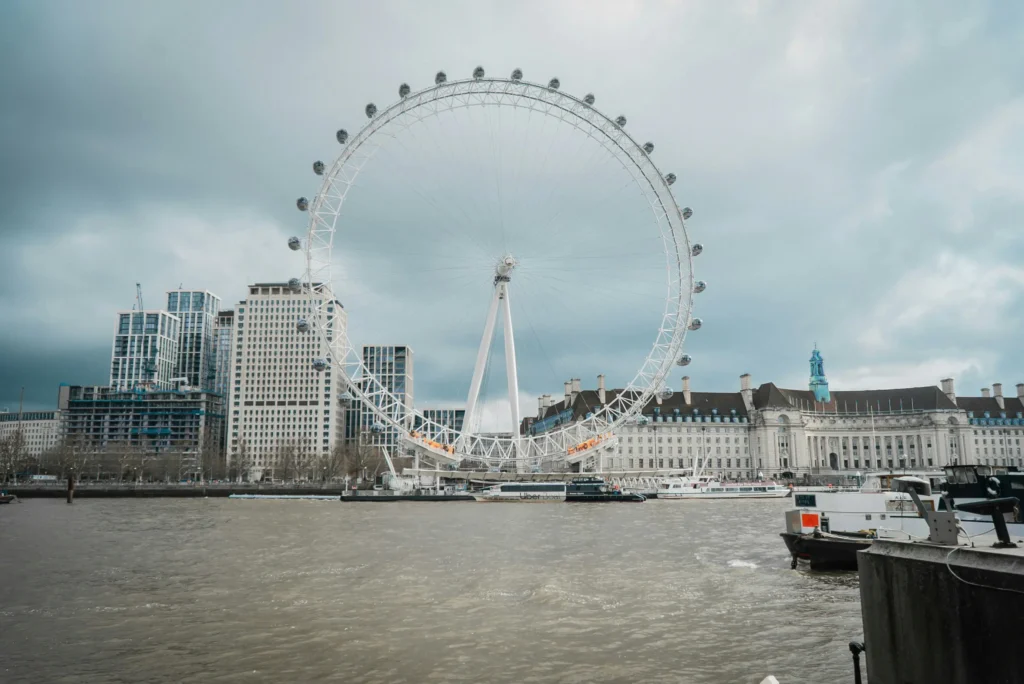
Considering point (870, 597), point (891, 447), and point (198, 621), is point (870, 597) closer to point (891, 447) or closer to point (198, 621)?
point (198, 621)

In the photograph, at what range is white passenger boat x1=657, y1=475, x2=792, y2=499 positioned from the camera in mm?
107875

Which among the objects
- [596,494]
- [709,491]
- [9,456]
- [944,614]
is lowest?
[709,491]

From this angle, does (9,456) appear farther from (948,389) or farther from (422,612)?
(948,389)

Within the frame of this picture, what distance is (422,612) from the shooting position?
21172 mm

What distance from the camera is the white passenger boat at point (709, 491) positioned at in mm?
107875

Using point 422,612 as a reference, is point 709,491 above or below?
below

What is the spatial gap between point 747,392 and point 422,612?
161 m

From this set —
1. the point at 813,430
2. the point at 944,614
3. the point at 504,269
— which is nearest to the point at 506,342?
the point at 504,269

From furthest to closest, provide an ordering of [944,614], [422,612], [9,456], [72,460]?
[72,460] → [9,456] → [422,612] → [944,614]

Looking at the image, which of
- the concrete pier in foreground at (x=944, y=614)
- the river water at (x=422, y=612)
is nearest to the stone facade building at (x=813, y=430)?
the river water at (x=422, y=612)

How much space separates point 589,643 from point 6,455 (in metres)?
152

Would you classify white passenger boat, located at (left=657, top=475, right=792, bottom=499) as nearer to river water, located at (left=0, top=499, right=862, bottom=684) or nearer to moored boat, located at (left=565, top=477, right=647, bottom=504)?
moored boat, located at (left=565, top=477, right=647, bottom=504)

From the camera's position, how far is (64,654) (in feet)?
54.9

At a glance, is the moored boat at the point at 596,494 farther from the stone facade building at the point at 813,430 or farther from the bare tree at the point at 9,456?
the bare tree at the point at 9,456
